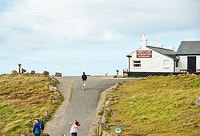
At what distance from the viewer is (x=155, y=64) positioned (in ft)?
149

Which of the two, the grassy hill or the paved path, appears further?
the grassy hill

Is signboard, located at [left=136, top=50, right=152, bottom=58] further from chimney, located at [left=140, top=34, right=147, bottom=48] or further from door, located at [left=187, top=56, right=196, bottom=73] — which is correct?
door, located at [left=187, top=56, right=196, bottom=73]

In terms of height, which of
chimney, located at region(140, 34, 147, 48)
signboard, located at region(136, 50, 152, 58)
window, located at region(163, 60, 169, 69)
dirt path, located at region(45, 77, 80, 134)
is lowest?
dirt path, located at region(45, 77, 80, 134)

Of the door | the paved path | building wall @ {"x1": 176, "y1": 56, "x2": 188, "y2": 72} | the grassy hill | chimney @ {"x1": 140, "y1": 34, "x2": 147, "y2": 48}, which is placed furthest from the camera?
chimney @ {"x1": 140, "y1": 34, "x2": 147, "y2": 48}

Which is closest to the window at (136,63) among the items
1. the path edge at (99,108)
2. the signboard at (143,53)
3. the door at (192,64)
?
the signboard at (143,53)

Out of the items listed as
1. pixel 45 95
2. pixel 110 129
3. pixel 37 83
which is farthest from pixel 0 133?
pixel 37 83

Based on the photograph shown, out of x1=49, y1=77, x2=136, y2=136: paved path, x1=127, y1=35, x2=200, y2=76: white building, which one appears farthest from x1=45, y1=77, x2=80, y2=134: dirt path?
x1=127, y1=35, x2=200, y2=76: white building

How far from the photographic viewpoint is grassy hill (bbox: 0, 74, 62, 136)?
2450 centimetres

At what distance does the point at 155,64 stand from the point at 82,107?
21.5 metres

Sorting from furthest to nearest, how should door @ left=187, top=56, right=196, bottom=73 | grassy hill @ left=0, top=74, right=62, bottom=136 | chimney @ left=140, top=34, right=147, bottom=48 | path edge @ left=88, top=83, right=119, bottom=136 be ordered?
chimney @ left=140, top=34, right=147, bottom=48, door @ left=187, top=56, right=196, bottom=73, grassy hill @ left=0, top=74, right=62, bottom=136, path edge @ left=88, top=83, right=119, bottom=136

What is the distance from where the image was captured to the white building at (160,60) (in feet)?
146

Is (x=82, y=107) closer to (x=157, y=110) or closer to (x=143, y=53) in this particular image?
(x=157, y=110)

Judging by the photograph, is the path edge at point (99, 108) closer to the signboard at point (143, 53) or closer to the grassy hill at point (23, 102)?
the grassy hill at point (23, 102)

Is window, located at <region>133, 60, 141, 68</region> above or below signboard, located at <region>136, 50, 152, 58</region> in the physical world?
below
